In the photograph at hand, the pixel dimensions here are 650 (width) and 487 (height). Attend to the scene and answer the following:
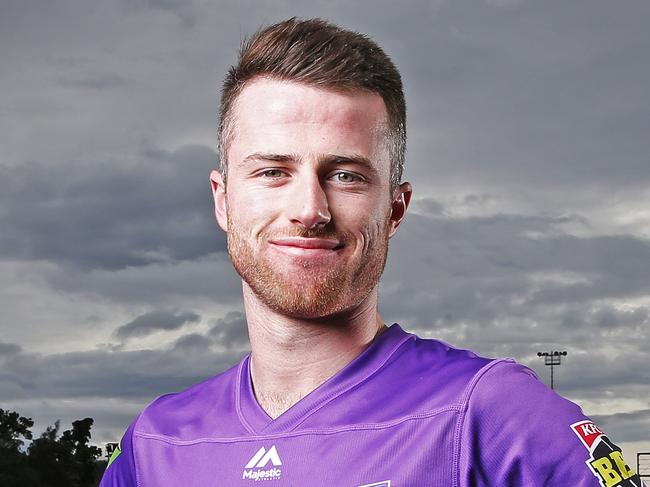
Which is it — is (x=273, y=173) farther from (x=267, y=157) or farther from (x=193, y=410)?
(x=193, y=410)

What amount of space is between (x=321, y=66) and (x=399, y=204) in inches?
27.3

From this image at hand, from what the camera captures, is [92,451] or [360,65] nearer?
[360,65]

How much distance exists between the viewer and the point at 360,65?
4129 millimetres

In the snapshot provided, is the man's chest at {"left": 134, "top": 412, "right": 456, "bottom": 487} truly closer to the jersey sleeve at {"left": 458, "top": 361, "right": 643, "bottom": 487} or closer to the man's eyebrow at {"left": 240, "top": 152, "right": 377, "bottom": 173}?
the jersey sleeve at {"left": 458, "top": 361, "right": 643, "bottom": 487}

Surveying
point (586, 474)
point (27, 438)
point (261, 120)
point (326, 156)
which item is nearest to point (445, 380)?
point (586, 474)

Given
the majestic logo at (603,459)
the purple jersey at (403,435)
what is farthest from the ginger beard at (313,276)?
the majestic logo at (603,459)

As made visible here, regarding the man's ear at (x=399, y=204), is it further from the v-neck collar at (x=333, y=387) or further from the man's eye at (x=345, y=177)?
the v-neck collar at (x=333, y=387)

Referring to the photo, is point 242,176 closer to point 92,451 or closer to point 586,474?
point 586,474

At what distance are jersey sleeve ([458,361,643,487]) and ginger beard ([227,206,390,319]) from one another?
2.03 ft

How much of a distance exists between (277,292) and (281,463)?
0.66 m

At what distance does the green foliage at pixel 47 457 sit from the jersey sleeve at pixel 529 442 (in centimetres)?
5686

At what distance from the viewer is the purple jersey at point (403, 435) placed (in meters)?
3.60

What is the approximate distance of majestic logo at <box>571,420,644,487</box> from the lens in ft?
11.8

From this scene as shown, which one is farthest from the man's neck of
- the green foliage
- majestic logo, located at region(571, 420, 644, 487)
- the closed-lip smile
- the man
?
the green foliage
